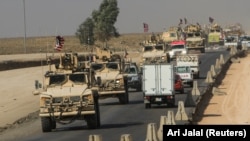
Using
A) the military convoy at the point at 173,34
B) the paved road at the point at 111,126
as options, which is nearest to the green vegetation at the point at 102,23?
the military convoy at the point at 173,34

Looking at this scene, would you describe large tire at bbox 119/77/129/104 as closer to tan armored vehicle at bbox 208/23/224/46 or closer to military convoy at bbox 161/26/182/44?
military convoy at bbox 161/26/182/44

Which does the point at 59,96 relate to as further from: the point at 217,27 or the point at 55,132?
the point at 217,27

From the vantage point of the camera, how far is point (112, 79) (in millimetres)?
36750

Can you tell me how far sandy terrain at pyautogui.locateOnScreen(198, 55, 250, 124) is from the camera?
102 feet

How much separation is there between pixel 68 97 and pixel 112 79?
39.4 ft

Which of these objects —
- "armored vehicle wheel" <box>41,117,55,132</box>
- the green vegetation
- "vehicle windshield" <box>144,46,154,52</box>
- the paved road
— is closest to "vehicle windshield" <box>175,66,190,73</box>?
the paved road

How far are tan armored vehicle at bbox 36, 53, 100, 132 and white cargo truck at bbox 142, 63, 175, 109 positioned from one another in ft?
28.6

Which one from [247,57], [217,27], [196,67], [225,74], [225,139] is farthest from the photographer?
[217,27]

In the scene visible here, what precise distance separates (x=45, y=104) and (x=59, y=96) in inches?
22.4

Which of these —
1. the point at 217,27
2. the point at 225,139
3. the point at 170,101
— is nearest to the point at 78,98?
the point at 170,101

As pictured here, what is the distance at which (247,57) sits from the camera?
87.8m

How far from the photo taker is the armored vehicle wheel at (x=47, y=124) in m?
25.3

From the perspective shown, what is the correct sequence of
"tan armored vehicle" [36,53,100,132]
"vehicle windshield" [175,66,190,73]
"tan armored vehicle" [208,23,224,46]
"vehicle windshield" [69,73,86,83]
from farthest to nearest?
"tan armored vehicle" [208,23,224,46] < "vehicle windshield" [175,66,190,73] < "vehicle windshield" [69,73,86,83] < "tan armored vehicle" [36,53,100,132]

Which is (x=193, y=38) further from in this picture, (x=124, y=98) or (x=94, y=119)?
(x=94, y=119)
